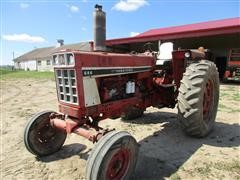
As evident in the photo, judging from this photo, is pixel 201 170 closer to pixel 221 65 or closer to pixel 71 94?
pixel 71 94

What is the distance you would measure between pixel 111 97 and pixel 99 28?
1.14 meters

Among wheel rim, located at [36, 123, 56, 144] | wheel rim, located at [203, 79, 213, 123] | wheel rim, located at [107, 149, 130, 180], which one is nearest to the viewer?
wheel rim, located at [107, 149, 130, 180]

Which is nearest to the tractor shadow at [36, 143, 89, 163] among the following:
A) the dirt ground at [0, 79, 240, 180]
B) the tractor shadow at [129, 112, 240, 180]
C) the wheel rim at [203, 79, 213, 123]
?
the dirt ground at [0, 79, 240, 180]

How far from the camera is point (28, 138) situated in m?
3.94

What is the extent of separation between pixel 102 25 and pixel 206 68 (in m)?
1.96

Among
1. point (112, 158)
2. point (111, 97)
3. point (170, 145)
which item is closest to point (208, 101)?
point (170, 145)

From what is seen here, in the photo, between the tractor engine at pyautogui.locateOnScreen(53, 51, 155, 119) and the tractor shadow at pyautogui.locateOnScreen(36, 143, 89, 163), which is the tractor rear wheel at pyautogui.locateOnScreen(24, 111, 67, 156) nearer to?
the tractor shadow at pyautogui.locateOnScreen(36, 143, 89, 163)

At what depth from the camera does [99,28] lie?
4.13m

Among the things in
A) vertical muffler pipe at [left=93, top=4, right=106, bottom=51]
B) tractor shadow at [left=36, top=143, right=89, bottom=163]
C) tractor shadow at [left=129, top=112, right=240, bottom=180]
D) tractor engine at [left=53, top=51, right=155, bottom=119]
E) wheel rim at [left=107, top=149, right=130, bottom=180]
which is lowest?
tractor shadow at [left=36, top=143, right=89, bottom=163]

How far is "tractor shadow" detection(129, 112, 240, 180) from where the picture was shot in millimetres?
3529

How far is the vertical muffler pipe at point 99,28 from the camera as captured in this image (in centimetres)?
404

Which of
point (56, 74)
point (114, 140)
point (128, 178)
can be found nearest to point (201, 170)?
point (128, 178)

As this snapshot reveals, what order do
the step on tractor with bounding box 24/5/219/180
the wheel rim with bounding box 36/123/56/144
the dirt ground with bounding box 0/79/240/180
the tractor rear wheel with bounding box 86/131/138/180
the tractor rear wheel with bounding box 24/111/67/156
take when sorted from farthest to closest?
the wheel rim with bounding box 36/123/56/144 → the tractor rear wheel with bounding box 24/111/67/156 → the dirt ground with bounding box 0/79/240/180 → the step on tractor with bounding box 24/5/219/180 → the tractor rear wheel with bounding box 86/131/138/180

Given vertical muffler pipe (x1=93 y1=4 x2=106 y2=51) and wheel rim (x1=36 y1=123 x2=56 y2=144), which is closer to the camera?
vertical muffler pipe (x1=93 y1=4 x2=106 y2=51)
